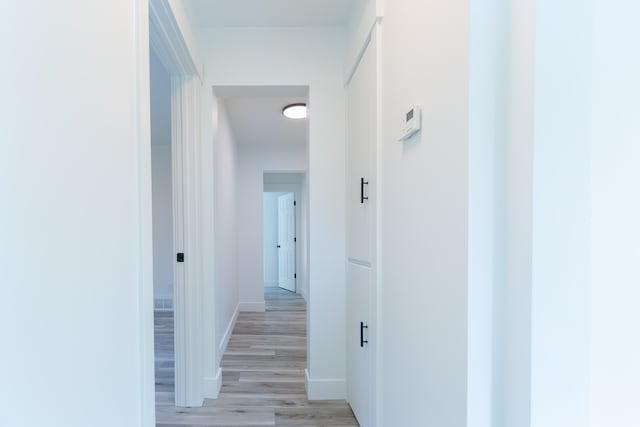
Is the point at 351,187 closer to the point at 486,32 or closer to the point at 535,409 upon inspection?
the point at 486,32

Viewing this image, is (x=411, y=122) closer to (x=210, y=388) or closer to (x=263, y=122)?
(x=210, y=388)

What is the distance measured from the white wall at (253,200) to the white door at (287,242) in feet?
5.30

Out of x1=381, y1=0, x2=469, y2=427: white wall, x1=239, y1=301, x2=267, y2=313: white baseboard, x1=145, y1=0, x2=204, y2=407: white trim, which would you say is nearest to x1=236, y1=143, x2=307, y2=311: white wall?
x1=239, y1=301, x2=267, y2=313: white baseboard

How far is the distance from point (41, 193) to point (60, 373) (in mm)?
392

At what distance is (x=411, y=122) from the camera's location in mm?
1212

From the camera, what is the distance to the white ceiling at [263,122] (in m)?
3.39

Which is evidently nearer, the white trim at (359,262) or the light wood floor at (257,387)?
the white trim at (359,262)

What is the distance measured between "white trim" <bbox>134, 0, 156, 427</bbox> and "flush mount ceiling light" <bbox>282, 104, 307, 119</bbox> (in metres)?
2.29

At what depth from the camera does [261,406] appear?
2.28 m

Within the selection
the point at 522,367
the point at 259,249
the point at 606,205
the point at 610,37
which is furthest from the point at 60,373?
the point at 259,249

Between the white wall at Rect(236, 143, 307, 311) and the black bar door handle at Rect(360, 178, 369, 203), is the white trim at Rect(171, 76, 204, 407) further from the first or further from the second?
the white wall at Rect(236, 143, 307, 311)

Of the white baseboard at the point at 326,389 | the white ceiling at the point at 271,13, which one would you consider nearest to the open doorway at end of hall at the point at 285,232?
the white baseboard at the point at 326,389

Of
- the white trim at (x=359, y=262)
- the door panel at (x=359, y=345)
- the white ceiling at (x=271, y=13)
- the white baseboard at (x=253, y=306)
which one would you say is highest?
the white ceiling at (x=271, y=13)

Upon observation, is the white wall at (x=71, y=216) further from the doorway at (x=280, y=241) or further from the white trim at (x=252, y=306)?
the doorway at (x=280, y=241)
